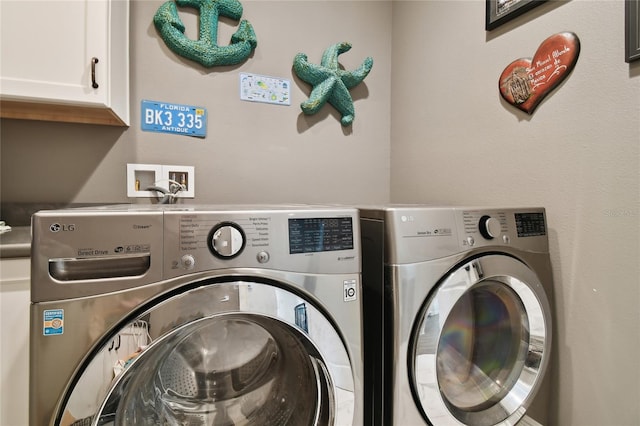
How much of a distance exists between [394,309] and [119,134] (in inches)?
51.0

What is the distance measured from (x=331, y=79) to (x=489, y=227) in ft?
3.46

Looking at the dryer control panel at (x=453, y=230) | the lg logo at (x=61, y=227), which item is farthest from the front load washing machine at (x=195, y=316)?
the dryer control panel at (x=453, y=230)

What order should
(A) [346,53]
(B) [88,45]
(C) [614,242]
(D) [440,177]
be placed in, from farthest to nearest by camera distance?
(A) [346,53], (D) [440,177], (B) [88,45], (C) [614,242]

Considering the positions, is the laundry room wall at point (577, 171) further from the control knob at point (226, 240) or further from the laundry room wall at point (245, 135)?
the control knob at point (226, 240)

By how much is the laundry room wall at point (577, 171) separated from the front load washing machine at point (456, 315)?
0.09m

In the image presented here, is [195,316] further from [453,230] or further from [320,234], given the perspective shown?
[453,230]

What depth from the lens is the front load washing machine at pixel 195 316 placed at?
0.55 metres

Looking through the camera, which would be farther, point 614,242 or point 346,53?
point 346,53

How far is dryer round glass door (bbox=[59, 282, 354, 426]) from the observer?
59cm

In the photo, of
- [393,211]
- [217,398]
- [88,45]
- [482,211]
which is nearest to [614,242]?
[482,211]

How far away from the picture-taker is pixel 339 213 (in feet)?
2.47

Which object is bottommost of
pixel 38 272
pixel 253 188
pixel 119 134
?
pixel 38 272

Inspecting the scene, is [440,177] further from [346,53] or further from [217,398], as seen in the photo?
[217,398]

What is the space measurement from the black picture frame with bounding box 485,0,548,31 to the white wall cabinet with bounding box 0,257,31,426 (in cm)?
174
